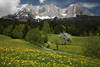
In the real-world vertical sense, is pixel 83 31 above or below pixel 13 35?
above

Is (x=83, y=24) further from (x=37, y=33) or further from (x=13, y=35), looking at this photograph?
(x=13, y=35)

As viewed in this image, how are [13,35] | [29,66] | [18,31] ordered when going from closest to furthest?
[29,66]
[13,35]
[18,31]

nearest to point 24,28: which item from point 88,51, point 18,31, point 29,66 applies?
point 18,31

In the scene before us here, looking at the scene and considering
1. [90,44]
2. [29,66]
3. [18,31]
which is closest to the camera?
[29,66]

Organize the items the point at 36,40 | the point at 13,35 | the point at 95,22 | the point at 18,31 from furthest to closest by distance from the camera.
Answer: the point at 18,31 → the point at 13,35 → the point at 36,40 → the point at 95,22

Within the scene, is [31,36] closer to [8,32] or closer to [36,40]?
[36,40]

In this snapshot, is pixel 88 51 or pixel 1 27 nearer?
pixel 88 51

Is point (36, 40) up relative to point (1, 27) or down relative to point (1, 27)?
down

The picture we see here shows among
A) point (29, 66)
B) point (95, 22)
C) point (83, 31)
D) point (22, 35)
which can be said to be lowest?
point (22, 35)

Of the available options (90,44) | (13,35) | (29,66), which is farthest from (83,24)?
(13,35)
